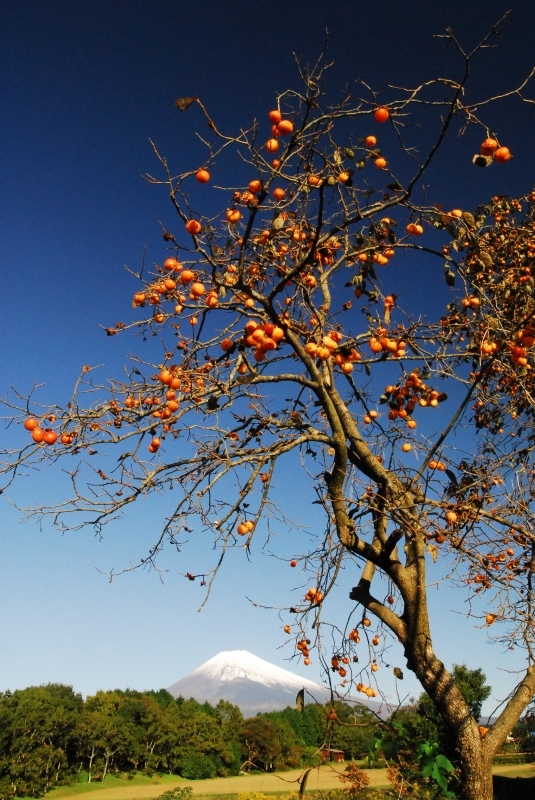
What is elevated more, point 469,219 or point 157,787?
point 469,219

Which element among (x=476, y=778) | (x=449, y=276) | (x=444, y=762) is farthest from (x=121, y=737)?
(x=449, y=276)

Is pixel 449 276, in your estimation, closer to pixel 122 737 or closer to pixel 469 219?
pixel 469 219

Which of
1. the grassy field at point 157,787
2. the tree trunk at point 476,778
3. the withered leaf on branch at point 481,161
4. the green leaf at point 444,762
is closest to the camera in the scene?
the withered leaf on branch at point 481,161

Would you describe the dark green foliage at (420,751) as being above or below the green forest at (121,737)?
above

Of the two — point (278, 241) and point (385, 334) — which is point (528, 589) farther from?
point (278, 241)

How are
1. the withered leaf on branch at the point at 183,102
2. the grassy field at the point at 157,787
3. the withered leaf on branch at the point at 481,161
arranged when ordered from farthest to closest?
the grassy field at the point at 157,787 < the withered leaf on branch at the point at 481,161 < the withered leaf on branch at the point at 183,102

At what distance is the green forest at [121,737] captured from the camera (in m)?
36.2

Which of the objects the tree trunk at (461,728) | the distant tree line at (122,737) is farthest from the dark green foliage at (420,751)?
the distant tree line at (122,737)

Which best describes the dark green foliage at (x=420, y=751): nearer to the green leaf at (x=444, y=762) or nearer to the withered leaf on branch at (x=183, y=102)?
the green leaf at (x=444, y=762)

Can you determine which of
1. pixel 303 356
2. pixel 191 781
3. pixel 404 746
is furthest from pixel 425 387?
pixel 191 781

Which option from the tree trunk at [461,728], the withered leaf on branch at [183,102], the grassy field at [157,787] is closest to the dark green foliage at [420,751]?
the tree trunk at [461,728]

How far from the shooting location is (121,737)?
44.2 m

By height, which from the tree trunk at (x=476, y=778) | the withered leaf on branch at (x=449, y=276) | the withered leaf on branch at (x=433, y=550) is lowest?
the tree trunk at (x=476, y=778)

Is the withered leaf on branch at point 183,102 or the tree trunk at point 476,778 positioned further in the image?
the tree trunk at point 476,778
